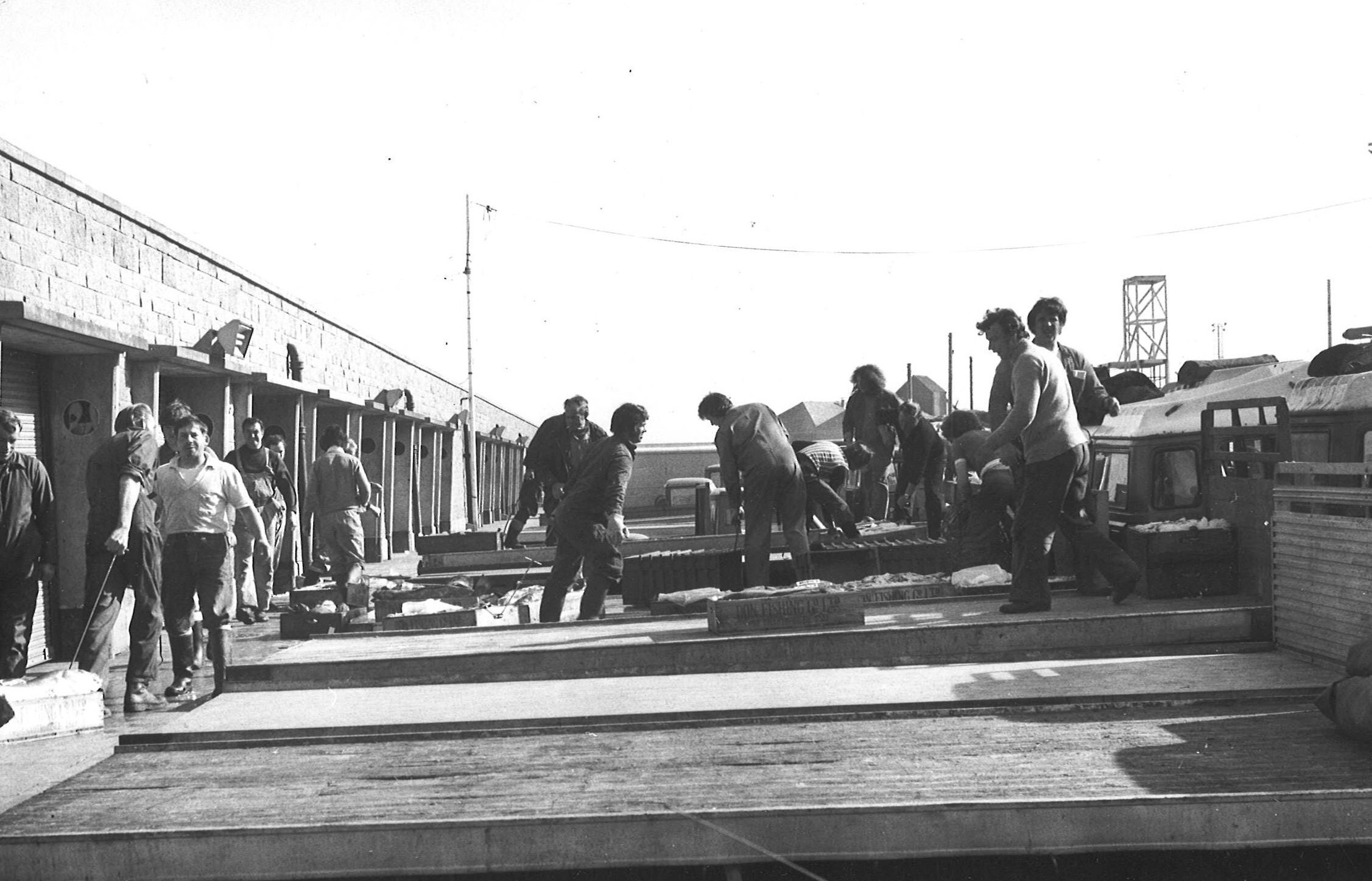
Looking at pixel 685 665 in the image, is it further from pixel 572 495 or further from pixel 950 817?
pixel 572 495

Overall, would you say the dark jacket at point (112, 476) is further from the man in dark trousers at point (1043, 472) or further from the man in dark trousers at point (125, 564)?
the man in dark trousers at point (1043, 472)

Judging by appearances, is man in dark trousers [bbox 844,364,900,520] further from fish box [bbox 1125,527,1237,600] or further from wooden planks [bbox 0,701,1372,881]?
wooden planks [bbox 0,701,1372,881]

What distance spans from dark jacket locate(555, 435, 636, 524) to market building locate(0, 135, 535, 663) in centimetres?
393

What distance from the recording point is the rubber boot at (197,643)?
311 inches

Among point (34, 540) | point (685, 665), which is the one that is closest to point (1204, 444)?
point (685, 665)

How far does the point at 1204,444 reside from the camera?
24.3ft

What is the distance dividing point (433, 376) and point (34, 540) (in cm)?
2422

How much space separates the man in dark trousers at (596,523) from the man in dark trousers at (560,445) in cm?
242

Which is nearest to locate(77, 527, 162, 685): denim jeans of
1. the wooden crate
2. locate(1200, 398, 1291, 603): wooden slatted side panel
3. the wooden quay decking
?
the wooden quay decking

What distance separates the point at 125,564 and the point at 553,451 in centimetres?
512

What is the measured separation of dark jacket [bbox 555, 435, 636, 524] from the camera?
28.3 ft

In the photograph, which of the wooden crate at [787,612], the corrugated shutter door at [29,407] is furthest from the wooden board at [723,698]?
the corrugated shutter door at [29,407]

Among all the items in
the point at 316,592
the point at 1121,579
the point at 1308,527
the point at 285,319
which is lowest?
the point at 316,592

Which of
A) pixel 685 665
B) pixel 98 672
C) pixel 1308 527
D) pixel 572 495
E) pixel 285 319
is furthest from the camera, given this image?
pixel 285 319
